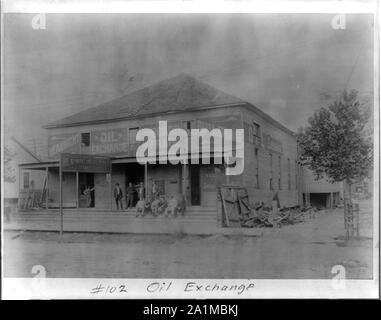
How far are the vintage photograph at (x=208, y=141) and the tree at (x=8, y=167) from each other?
1 centimetres

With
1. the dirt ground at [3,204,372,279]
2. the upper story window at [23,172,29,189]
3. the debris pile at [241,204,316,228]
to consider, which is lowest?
the dirt ground at [3,204,372,279]

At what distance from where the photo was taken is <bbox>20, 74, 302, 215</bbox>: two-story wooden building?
5160 millimetres

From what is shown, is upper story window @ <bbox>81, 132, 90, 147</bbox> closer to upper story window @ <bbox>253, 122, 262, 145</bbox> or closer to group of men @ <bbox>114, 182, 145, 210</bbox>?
group of men @ <bbox>114, 182, 145, 210</bbox>

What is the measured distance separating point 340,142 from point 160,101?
210 cm

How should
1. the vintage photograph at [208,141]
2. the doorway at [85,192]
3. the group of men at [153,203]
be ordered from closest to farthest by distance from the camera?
the vintage photograph at [208,141], the group of men at [153,203], the doorway at [85,192]

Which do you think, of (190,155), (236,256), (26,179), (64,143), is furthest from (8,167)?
(236,256)

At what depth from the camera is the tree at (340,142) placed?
201 inches

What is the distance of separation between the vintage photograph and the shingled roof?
0.05ft

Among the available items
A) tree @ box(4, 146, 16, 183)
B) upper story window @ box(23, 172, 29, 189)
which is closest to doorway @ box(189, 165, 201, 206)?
upper story window @ box(23, 172, 29, 189)

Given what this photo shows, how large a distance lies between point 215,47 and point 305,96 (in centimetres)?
115

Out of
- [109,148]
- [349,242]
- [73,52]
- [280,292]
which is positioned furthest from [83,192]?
[349,242]

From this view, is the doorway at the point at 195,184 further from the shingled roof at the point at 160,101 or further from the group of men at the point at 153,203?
the shingled roof at the point at 160,101

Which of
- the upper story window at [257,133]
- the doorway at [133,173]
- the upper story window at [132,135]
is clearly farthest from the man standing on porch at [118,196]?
the upper story window at [257,133]

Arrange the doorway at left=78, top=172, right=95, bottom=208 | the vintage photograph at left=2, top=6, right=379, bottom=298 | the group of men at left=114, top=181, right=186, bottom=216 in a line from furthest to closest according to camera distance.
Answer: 1. the doorway at left=78, top=172, right=95, bottom=208
2. the group of men at left=114, top=181, right=186, bottom=216
3. the vintage photograph at left=2, top=6, right=379, bottom=298
